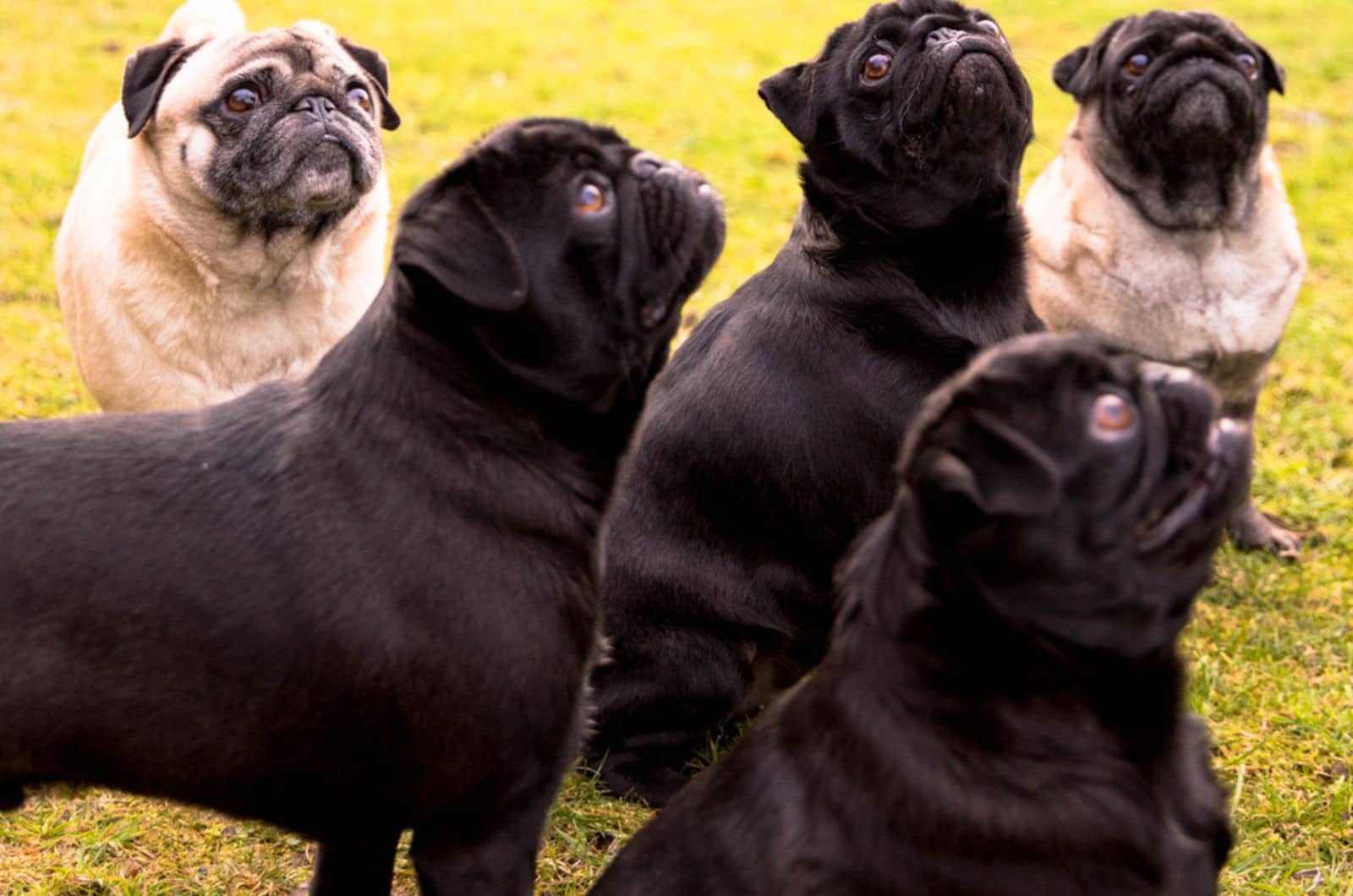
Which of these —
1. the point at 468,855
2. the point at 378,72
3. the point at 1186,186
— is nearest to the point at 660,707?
the point at 468,855

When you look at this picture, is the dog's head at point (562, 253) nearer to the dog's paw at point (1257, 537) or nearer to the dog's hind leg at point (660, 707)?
the dog's hind leg at point (660, 707)

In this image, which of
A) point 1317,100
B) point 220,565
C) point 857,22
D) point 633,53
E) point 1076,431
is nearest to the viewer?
point 1076,431

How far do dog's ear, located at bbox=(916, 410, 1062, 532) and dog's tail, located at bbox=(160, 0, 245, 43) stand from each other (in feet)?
15.3

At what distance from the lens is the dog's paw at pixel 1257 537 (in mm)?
6543

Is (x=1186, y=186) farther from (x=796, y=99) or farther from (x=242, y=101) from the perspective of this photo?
(x=242, y=101)

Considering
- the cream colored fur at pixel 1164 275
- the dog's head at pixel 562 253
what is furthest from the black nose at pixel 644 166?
the cream colored fur at pixel 1164 275

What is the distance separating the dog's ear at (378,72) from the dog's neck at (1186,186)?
3.07 meters

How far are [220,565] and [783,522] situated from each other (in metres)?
2.00

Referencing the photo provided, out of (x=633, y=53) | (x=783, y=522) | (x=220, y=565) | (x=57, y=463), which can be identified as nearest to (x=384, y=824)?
(x=220, y=565)

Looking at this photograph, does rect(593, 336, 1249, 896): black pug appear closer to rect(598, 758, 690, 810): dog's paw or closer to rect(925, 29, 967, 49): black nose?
rect(598, 758, 690, 810): dog's paw

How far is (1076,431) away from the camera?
121 inches

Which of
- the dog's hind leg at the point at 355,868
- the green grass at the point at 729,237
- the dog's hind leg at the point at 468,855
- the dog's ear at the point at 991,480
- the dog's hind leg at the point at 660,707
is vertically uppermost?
the dog's ear at the point at 991,480

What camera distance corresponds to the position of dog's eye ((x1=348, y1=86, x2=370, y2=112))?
6.04 meters

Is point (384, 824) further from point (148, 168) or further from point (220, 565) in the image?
point (148, 168)
